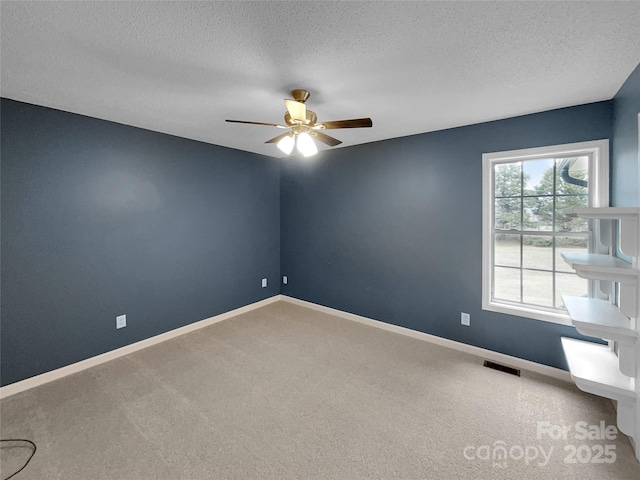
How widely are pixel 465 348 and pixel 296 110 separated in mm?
2915

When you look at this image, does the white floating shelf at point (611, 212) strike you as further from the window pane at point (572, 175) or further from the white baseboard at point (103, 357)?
the white baseboard at point (103, 357)

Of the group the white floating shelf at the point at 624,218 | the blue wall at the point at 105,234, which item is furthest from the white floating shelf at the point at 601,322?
the blue wall at the point at 105,234

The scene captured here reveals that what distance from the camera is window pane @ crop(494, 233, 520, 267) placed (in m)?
2.79

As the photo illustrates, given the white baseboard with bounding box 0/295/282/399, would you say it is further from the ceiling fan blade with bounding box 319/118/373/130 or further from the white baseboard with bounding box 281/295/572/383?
the ceiling fan blade with bounding box 319/118/373/130

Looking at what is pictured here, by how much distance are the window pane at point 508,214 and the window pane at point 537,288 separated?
1.56 ft

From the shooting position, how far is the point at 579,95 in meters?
2.19

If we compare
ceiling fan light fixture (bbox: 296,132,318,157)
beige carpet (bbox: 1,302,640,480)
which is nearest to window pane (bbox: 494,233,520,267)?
beige carpet (bbox: 1,302,640,480)

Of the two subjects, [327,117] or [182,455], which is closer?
[182,455]

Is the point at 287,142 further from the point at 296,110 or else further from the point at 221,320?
the point at 221,320

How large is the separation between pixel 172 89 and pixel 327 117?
1.32m

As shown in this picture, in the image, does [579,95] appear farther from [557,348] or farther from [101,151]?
[101,151]

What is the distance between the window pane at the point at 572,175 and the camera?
2.45 metres

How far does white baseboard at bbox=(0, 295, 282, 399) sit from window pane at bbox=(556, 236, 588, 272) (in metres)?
3.82

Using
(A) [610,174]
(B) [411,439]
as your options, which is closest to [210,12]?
(B) [411,439]
